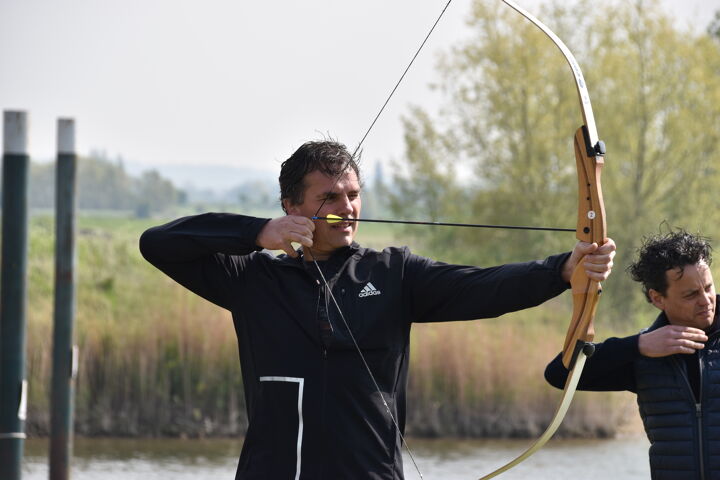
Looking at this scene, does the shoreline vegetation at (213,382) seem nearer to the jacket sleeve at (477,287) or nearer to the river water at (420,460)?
the river water at (420,460)

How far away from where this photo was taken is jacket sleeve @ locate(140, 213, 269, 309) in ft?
10.0

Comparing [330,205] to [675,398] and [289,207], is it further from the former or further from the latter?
[675,398]

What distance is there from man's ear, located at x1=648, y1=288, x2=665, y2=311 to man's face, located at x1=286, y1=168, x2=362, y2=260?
2.81ft

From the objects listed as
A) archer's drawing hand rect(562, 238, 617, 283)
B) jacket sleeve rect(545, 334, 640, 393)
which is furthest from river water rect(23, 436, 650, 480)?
archer's drawing hand rect(562, 238, 617, 283)

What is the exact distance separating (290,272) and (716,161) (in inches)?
665

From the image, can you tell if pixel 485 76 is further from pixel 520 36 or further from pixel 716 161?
pixel 716 161

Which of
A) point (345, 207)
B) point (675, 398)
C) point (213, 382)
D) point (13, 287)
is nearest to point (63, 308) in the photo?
point (13, 287)

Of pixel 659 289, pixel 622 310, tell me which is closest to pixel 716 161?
pixel 622 310

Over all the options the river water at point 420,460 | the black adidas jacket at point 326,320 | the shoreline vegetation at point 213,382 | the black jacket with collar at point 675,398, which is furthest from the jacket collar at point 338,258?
the shoreline vegetation at point 213,382

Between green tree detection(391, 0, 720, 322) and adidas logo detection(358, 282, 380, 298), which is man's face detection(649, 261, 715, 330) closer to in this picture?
adidas logo detection(358, 282, 380, 298)

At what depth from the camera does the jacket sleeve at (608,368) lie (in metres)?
3.21

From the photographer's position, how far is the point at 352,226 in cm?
305

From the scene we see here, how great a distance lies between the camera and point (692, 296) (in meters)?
3.15

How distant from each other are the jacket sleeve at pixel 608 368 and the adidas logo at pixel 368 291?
1.98 ft
